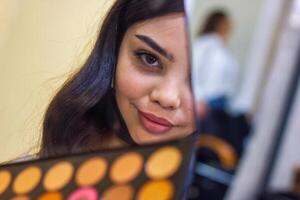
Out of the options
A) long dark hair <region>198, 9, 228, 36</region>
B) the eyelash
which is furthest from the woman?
the eyelash

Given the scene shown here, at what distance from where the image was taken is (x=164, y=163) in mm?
191

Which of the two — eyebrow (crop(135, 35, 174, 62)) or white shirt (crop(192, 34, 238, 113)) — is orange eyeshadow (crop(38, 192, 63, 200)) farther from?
white shirt (crop(192, 34, 238, 113))

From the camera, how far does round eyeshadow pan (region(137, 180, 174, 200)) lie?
19 cm

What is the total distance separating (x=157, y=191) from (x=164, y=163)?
0.04ft

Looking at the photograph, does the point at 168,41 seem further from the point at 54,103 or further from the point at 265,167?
the point at 265,167

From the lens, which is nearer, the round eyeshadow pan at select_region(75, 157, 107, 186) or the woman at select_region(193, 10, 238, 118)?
the round eyeshadow pan at select_region(75, 157, 107, 186)

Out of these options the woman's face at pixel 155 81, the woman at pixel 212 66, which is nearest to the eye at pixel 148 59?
the woman's face at pixel 155 81

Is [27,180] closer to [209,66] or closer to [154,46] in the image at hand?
[154,46]

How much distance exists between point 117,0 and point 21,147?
0.29ft

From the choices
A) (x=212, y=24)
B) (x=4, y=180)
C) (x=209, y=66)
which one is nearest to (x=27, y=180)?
(x=4, y=180)

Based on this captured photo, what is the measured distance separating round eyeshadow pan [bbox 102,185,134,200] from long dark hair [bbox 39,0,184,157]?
0.12ft

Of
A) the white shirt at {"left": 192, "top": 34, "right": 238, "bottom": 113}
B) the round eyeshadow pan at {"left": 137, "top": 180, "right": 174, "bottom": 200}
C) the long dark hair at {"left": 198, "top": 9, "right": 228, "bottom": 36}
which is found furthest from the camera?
the long dark hair at {"left": 198, "top": 9, "right": 228, "bottom": 36}

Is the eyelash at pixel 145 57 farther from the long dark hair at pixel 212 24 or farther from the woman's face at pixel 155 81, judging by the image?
the long dark hair at pixel 212 24

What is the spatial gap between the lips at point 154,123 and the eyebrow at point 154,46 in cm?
3
